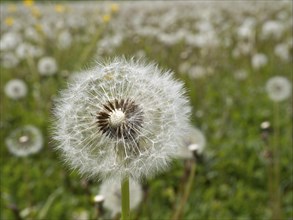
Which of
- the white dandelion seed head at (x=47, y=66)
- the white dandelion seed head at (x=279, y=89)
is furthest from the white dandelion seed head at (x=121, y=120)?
the white dandelion seed head at (x=47, y=66)

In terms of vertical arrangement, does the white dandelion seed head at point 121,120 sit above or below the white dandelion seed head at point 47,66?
below

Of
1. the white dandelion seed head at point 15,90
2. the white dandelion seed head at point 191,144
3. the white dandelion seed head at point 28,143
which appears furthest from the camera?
the white dandelion seed head at point 15,90

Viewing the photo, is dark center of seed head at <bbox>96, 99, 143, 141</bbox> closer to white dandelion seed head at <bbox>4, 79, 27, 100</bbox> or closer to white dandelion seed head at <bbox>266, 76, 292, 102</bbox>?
white dandelion seed head at <bbox>266, 76, 292, 102</bbox>

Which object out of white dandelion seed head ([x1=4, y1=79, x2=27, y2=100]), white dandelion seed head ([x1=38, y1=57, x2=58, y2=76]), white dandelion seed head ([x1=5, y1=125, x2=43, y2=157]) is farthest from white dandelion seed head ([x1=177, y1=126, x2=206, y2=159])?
white dandelion seed head ([x1=38, y1=57, x2=58, y2=76])

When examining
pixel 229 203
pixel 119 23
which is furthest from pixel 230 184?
pixel 119 23

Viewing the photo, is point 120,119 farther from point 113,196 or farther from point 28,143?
point 28,143

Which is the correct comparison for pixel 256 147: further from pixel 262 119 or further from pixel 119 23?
pixel 119 23

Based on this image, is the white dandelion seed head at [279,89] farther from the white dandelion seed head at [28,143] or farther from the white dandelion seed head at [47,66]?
the white dandelion seed head at [47,66]

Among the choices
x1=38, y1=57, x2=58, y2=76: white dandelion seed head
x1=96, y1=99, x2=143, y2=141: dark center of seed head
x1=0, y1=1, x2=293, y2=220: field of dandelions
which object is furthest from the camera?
x1=38, y1=57, x2=58, y2=76: white dandelion seed head
